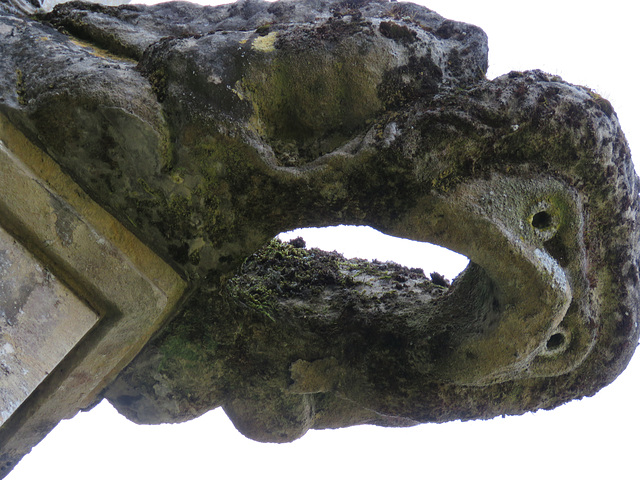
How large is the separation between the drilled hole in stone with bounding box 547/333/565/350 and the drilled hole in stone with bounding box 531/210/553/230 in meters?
0.61

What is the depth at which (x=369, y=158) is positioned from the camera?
2.59 metres

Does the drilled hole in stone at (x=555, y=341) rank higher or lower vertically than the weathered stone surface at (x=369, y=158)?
lower

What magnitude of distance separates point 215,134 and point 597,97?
1.70 meters

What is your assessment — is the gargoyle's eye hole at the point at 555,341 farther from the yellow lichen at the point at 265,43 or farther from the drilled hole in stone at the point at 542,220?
the yellow lichen at the point at 265,43

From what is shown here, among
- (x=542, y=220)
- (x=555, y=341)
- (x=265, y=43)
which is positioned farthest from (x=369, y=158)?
(x=555, y=341)

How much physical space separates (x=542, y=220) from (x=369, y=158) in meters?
0.86

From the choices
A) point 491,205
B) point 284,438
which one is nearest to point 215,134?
point 491,205

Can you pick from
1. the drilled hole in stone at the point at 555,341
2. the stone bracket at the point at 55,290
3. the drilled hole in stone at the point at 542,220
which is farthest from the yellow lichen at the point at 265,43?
the drilled hole in stone at the point at 555,341

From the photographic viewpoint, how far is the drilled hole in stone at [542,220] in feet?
9.16

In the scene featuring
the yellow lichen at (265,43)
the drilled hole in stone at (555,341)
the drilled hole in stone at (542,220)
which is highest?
the yellow lichen at (265,43)

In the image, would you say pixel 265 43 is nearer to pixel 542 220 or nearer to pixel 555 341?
pixel 542 220

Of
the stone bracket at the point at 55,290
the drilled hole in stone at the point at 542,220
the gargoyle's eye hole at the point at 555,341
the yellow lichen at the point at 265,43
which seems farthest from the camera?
the gargoyle's eye hole at the point at 555,341

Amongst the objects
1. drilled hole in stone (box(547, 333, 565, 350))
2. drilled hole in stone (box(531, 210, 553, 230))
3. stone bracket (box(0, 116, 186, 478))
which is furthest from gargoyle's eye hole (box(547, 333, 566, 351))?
stone bracket (box(0, 116, 186, 478))

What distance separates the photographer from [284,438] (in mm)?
3680
